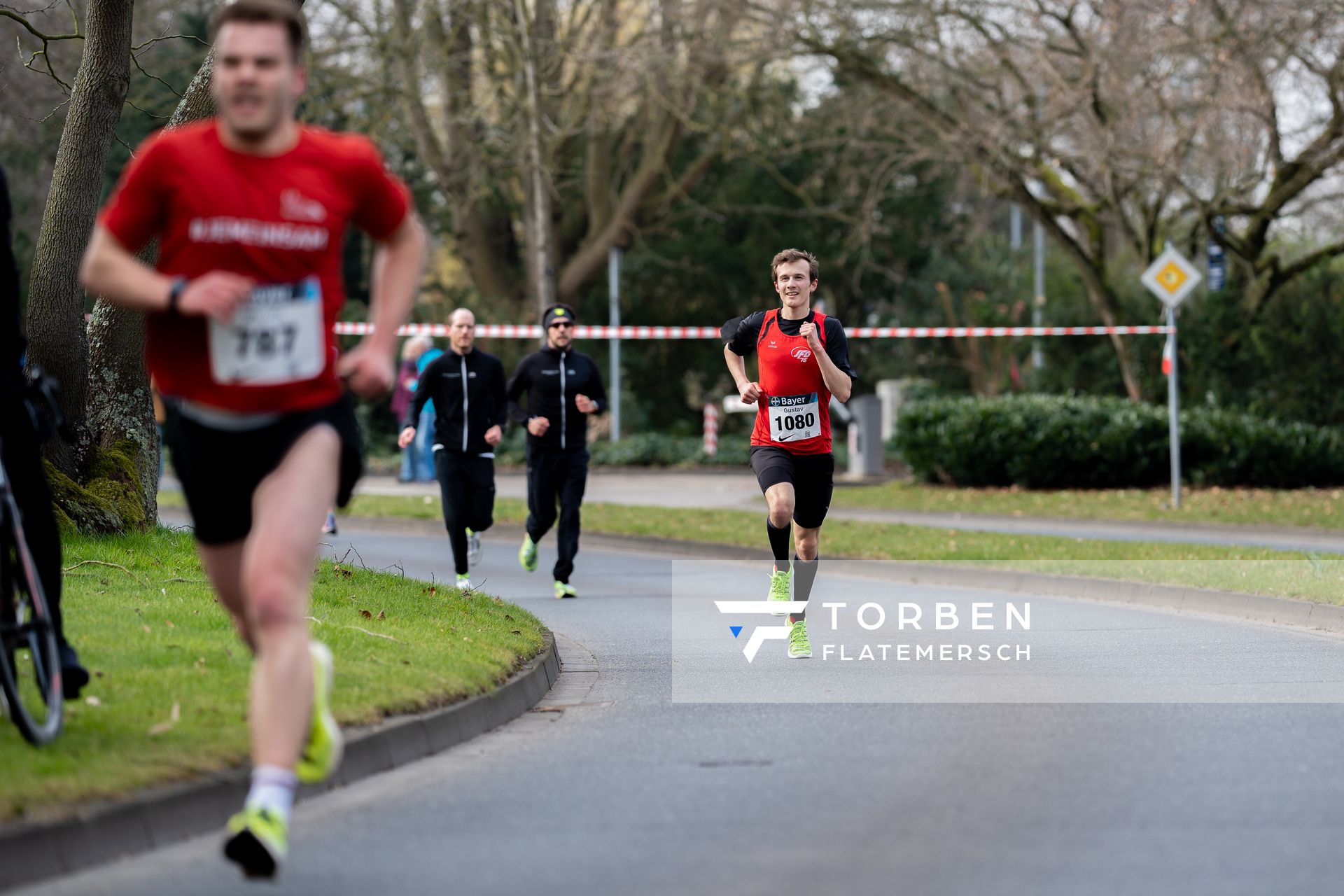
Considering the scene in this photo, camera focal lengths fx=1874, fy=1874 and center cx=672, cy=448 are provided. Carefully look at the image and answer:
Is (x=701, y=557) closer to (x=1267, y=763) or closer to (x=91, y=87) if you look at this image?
(x=91, y=87)

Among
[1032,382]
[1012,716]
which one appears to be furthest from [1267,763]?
[1032,382]

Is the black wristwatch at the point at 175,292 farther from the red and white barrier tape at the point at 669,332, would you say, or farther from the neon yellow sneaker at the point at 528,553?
the red and white barrier tape at the point at 669,332

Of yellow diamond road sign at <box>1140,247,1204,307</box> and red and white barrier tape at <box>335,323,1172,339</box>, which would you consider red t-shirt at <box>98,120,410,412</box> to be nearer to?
yellow diamond road sign at <box>1140,247,1204,307</box>

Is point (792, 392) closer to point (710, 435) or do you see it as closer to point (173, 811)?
point (173, 811)

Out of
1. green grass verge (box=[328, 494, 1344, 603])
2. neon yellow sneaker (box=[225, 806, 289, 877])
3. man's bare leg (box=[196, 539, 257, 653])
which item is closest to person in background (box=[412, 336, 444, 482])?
green grass verge (box=[328, 494, 1344, 603])

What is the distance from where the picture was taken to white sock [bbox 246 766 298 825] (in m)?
4.86

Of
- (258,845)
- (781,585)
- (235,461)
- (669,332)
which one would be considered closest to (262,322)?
(235,461)

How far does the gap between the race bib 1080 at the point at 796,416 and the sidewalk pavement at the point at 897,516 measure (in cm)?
861

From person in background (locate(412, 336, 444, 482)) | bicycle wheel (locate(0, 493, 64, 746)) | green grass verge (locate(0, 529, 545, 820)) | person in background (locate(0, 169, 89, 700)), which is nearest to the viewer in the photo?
green grass verge (locate(0, 529, 545, 820))

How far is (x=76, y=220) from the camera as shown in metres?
12.0

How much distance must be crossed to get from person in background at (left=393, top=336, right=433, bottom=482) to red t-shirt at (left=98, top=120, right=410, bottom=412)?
1970cm

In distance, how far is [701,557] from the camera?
17656 mm

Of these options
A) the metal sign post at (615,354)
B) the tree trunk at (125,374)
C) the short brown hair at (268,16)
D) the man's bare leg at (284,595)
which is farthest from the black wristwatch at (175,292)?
the metal sign post at (615,354)

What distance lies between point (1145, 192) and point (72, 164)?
19.3 metres
